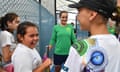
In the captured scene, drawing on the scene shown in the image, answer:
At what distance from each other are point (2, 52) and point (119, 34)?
155cm

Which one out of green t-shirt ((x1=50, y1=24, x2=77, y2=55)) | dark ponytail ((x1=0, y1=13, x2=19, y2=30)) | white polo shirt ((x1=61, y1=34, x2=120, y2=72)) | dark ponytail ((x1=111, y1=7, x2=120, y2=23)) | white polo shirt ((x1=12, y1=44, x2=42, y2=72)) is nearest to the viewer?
white polo shirt ((x1=61, y1=34, x2=120, y2=72))

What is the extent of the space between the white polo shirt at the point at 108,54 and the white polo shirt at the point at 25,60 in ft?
2.22

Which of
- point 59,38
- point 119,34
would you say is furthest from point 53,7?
point 119,34

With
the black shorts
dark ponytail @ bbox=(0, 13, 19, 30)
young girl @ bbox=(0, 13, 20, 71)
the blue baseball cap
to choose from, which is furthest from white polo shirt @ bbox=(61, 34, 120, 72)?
the black shorts

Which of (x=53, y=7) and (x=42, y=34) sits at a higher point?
(x=53, y=7)

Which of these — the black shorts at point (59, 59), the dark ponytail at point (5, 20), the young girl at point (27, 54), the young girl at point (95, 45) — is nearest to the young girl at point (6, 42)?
the dark ponytail at point (5, 20)

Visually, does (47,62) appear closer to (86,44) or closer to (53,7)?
(86,44)

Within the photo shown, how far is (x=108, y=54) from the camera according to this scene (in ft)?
5.85

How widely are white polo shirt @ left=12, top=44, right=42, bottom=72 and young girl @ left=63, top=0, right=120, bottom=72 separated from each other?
67cm

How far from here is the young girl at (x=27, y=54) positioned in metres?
2.40

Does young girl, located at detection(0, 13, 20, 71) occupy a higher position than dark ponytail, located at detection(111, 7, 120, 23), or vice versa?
dark ponytail, located at detection(111, 7, 120, 23)

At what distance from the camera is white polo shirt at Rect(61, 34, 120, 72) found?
5.66 ft

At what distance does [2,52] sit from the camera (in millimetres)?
3402

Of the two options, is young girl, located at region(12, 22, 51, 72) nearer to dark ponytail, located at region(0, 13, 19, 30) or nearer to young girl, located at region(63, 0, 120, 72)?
young girl, located at region(63, 0, 120, 72)
